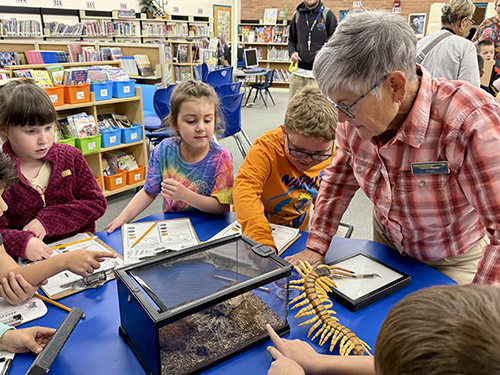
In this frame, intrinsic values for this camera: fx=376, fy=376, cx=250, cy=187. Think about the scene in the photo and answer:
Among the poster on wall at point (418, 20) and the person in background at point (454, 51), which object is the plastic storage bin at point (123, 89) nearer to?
the person in background at point (454, 51)

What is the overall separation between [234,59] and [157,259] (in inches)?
382

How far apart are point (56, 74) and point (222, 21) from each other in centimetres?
972

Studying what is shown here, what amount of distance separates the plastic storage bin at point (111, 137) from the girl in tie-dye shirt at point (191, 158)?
2.09 metres

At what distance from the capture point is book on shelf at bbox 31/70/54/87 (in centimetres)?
354

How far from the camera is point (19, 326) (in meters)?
1.07

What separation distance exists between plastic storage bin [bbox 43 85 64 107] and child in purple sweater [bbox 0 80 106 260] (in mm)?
1862

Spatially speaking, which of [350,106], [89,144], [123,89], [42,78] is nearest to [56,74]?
[42,78]

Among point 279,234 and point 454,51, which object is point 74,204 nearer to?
point 279,234

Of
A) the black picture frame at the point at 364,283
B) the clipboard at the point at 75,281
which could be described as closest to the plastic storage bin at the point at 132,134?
the clipboard at the point at 75,281

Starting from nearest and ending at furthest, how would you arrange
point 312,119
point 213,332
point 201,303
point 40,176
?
point 201,303 → point 213,332 → point 312,119 → point 40,176

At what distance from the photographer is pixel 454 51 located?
2.75m

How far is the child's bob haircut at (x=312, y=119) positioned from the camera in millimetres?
1558

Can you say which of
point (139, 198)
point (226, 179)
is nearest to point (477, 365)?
point (226, 179)

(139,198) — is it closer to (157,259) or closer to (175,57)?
(157,259)
